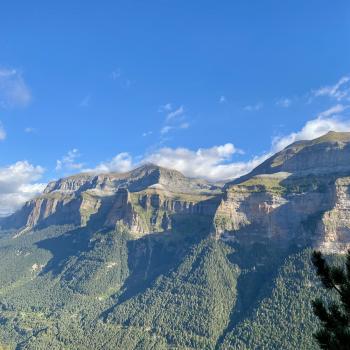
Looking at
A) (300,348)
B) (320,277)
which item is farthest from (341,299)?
(300,348)

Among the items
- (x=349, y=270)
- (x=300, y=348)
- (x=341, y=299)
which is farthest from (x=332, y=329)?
(x=300, y=348)

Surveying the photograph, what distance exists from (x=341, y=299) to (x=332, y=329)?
1.69 meters

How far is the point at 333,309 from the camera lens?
74.0 feet

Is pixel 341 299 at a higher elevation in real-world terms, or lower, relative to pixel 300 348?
higher

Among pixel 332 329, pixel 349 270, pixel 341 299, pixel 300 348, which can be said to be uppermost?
pixel 349 270

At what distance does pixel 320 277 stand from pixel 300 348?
7596 inches

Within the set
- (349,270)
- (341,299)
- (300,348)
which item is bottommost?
(300,348)

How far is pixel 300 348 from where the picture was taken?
637 feet

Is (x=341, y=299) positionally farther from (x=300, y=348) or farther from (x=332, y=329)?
(x=300, y=348)

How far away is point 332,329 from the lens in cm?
2216

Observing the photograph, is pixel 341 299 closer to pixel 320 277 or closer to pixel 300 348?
pixel 320 277

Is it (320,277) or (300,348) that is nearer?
(320,277)

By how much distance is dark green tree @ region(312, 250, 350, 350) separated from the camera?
20797mm

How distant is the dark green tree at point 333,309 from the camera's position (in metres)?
20.8
